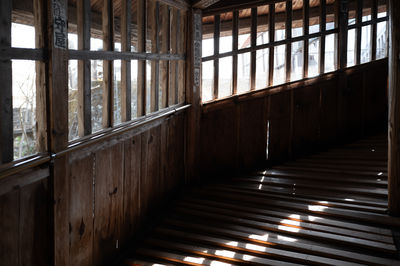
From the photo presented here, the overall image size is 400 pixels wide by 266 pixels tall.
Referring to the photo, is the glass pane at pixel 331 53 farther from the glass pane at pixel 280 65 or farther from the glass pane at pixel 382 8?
the glass pane at pixel 382 8

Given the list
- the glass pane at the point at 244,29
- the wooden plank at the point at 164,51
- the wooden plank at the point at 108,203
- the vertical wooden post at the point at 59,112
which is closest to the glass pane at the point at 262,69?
the glass pane at the point at 244,29

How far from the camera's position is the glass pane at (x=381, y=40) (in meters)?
6.16

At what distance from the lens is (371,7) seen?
233 inches

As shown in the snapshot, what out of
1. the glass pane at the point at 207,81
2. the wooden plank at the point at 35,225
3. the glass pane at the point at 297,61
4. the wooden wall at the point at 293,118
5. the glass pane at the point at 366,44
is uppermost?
the glass pane at the point at 366,44

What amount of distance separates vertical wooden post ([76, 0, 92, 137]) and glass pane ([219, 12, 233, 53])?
9.14ft

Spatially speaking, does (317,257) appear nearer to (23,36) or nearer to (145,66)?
(145,66)

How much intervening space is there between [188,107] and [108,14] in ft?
7.08

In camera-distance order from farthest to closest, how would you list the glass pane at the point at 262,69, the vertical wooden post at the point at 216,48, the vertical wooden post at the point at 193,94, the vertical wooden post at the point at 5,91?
1. the glass pane at the point at 262,69
2. the vertical wooden post at the point at 216,48
3. the vertical wooden post at the point at 193,94
4. the vertical wooden post at the point at 5,91

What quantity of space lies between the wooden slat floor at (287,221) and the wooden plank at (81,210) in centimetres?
58

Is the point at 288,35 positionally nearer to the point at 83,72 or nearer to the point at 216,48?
the point at 216,48

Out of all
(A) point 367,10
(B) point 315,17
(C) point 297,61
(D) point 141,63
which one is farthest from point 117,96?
(A) point 367,10

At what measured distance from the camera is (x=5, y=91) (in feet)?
6.91

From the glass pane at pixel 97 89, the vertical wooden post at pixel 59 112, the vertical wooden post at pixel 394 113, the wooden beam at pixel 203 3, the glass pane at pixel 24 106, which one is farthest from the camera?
the wooden beam at pixel 203 3

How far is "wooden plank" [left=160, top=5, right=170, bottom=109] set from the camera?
4.41 m
